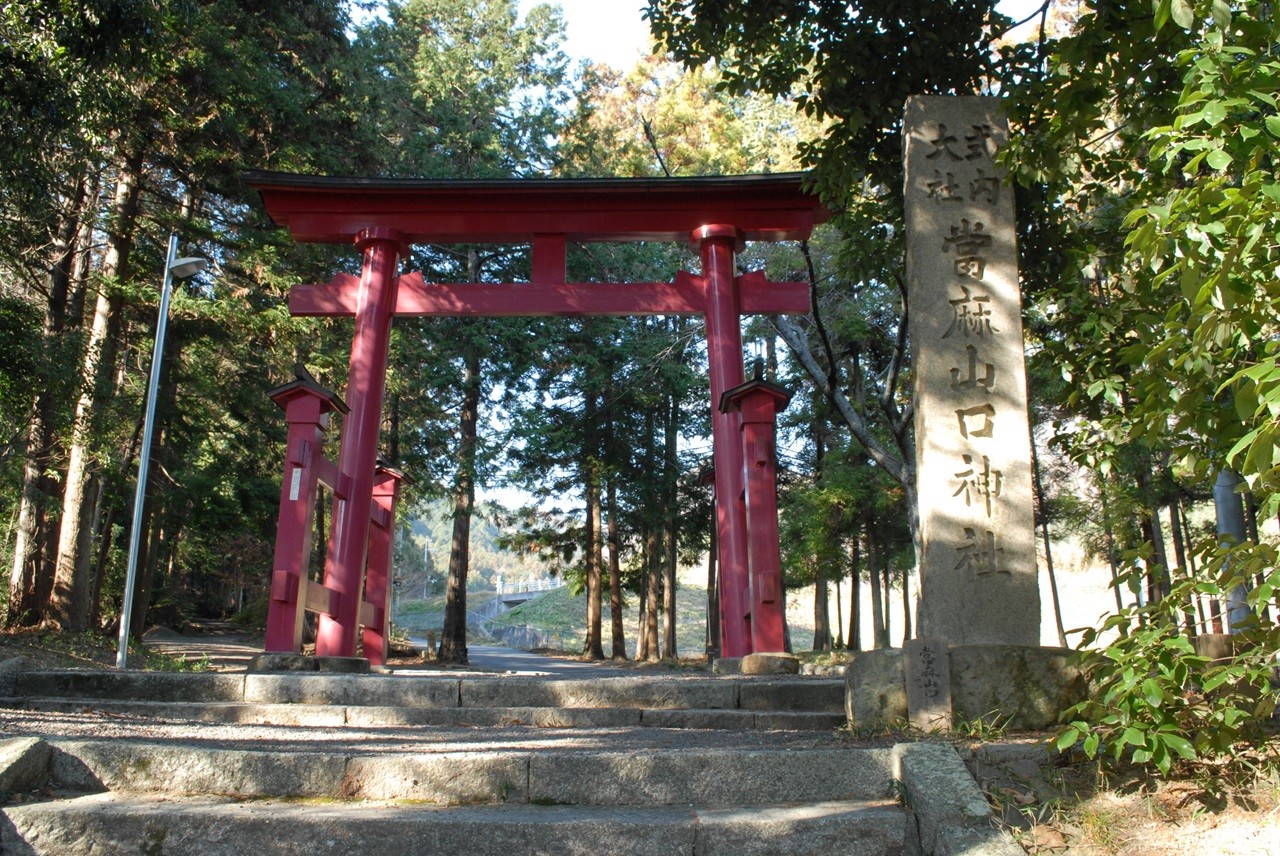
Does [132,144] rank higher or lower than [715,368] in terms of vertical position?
higher

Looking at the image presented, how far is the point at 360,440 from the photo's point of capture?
338 inches

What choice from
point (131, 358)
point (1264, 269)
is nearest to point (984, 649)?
point (1264, 269)

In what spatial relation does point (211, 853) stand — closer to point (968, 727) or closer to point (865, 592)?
point (968, 727)

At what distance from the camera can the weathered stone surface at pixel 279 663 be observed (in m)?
6.97

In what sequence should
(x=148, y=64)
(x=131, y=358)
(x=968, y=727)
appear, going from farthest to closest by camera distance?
(x=131, y=358), (x=148, y=64), (x=968, y=727)

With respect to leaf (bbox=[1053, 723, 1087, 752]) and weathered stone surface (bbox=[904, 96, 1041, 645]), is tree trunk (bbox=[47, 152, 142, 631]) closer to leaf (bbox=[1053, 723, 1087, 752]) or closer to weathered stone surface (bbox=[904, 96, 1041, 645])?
weathered stone surface (bbox=[904, 96, 1041, 645])

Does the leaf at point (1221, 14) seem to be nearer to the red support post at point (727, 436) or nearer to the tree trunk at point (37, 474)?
the red support post at point (727, 436)

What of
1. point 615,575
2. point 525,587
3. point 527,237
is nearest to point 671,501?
point 615,575

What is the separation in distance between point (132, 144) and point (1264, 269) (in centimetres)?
1278

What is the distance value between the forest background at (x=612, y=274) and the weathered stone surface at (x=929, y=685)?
3.41ft

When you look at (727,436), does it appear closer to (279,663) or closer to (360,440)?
(360,440)

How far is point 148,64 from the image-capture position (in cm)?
883

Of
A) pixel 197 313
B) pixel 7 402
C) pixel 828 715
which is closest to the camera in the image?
pixel 828 715

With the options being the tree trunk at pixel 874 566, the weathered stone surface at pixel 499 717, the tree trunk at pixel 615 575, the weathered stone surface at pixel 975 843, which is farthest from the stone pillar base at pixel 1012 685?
the tree trunk at pixel 615 575
